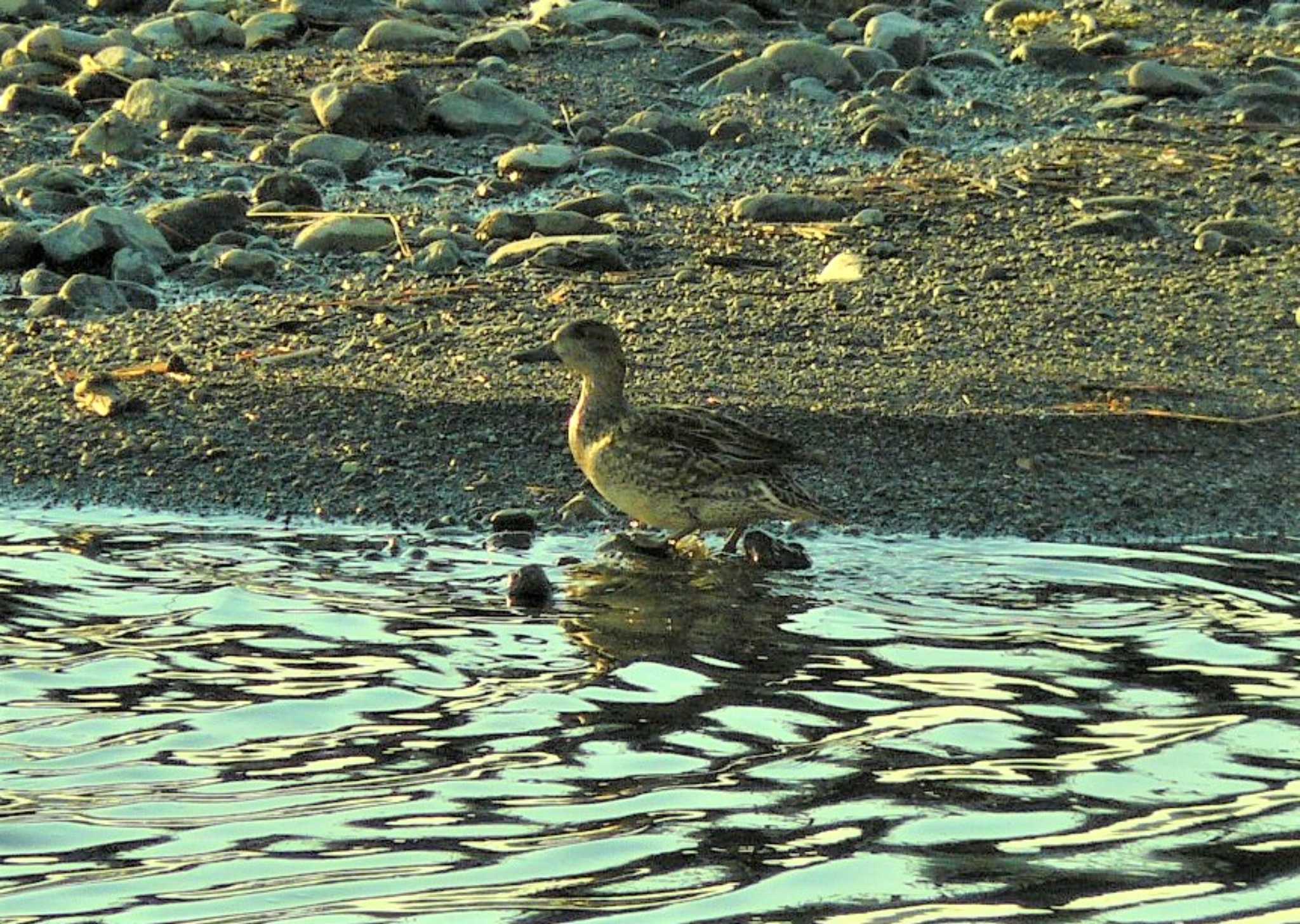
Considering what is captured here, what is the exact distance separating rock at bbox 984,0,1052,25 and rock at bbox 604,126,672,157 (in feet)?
13.4

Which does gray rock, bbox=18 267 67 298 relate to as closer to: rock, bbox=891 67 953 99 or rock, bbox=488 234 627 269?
rock, bbox=488 234 627 269

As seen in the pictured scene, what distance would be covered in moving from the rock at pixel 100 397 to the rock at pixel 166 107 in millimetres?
4245

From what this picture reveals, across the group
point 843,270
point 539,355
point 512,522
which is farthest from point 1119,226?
point 512,522

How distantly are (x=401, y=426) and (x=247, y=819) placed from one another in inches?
158

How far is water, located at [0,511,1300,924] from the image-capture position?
488 cm

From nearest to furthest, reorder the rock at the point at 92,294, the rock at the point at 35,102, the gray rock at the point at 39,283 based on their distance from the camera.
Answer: the rock at the point at 92,294 < the gray rock at the point at 39,283 < the rock at the point at 35,102

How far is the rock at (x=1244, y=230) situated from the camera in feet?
38.0

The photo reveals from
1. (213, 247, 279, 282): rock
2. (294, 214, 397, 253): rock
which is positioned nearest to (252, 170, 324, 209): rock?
(294, 214, 397, 253): rock

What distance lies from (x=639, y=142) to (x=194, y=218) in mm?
2734

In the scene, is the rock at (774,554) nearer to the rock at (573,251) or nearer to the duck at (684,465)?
the duck at (684,465)

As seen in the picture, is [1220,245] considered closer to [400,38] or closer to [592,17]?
[592,17]

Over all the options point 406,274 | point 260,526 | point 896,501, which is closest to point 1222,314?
point 896,501

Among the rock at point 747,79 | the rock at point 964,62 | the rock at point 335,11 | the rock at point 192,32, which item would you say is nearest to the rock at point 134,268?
the rock at point 192,32

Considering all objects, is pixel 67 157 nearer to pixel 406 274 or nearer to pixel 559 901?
pixel 406 274
